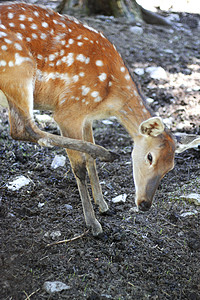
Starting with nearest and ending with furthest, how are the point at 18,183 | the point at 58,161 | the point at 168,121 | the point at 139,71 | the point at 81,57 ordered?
1. the point at 81,57
2. the point at 18,183
3. the point at 58,161
4. the point at 168,121
5. the point at 139,71

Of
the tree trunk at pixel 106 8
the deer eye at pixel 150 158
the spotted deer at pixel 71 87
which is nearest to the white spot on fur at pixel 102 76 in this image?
the spotted deer at pixel 71 87

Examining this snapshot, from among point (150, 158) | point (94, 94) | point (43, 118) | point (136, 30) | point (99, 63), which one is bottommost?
point (43, 118)

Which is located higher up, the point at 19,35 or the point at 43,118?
the point at 19,35

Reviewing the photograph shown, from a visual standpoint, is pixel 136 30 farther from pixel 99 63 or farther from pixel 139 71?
pixel 99 63

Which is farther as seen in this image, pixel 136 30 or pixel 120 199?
pixel 136 30

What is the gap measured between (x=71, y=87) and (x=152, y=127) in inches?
Answer: 35.1

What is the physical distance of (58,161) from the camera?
472cm

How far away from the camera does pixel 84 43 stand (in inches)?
143

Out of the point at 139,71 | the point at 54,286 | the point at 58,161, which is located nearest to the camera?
the point at 54,286

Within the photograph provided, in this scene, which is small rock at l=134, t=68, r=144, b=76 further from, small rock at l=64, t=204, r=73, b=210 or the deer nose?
the deer nose

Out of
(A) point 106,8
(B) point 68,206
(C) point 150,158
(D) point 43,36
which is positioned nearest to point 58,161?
(B) point 68,206

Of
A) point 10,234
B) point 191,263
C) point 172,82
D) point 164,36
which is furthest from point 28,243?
point 164,36

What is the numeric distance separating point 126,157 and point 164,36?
5.05 meters

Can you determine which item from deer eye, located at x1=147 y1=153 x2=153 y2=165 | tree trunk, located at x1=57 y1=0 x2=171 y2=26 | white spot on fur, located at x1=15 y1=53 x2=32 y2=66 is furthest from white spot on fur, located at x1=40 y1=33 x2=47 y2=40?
tree trunk, located at x1=57 y1=0 x2=171 y2=26
